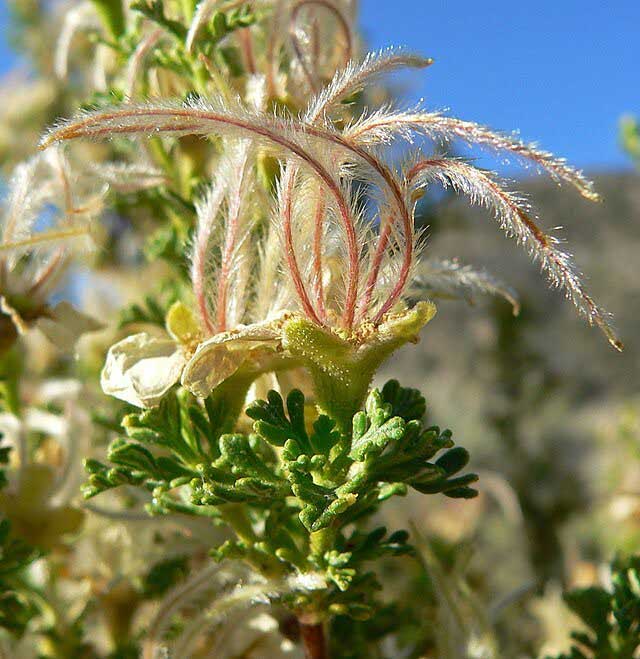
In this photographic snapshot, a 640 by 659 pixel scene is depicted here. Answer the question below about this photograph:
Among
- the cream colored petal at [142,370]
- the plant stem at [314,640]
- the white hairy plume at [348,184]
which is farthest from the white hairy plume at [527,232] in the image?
the plant stem at [314,640]

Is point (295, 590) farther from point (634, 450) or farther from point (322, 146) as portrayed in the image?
point (634, 450)

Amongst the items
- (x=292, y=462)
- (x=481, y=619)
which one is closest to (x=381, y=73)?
(x=292, y=462)

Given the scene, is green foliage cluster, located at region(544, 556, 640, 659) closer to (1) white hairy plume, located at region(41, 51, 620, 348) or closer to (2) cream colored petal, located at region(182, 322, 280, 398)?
(1) white hairy plume, located at region(41, 51, 620, 348)

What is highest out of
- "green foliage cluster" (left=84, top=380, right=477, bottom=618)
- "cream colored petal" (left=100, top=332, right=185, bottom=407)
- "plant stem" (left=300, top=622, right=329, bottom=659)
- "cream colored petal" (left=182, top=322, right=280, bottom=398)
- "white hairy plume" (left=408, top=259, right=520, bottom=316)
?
"white hairy plume" (left=408, top=259, right=520, bottom=316)

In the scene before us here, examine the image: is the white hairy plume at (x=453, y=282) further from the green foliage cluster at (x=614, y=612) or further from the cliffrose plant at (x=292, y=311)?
the green foliage cluster at (x=614, y=612)

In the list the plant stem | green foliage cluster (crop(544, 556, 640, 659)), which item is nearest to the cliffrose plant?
the plant stem

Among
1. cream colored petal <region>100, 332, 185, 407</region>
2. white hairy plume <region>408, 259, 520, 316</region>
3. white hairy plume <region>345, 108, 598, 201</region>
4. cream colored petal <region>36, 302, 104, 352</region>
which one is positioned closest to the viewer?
white hairy plume <region>345, 108, 598, 201</region>

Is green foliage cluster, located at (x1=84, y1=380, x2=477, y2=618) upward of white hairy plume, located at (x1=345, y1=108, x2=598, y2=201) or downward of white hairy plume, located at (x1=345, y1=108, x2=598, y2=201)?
downward
